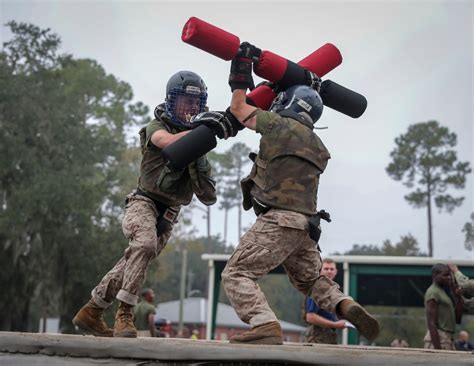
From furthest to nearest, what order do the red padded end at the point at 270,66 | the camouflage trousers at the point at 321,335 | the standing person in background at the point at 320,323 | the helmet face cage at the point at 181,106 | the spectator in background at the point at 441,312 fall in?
the spectator in background at the point at 441,312
the camouflage trousers at the point at 321,335
the standing person in background at the point at 320,323
the helmet face cage at the point at 181,106
the red padded end at the point at 270,66

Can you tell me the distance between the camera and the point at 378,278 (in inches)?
653

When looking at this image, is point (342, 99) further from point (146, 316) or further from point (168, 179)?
point (146, 316)

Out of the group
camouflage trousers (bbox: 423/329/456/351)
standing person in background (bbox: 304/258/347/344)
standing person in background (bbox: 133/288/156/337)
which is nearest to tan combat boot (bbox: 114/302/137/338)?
standing person in background (bbox: 304/258/347/344)

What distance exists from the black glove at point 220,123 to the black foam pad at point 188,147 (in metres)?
0.05

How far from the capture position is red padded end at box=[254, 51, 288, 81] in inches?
214

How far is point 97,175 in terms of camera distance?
146 ft

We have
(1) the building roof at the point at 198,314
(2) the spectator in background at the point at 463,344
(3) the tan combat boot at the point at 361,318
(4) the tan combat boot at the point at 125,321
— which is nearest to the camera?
(3) the tan combat boot at the point at 361,318

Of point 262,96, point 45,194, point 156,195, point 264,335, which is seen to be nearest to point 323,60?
point 262,96

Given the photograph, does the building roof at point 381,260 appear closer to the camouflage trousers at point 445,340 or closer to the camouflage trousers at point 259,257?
the camouflage trousers at point 445,340

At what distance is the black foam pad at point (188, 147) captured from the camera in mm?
5152

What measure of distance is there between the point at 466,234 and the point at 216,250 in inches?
1396

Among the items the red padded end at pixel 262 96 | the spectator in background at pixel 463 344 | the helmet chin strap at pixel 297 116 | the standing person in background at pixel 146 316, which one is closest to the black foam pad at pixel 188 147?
the helmet chin strap at pixel 297 116

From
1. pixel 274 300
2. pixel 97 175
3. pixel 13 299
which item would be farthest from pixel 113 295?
pixel 274 300

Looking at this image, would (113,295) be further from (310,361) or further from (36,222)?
(36,222)
